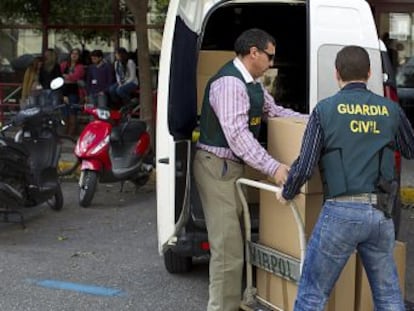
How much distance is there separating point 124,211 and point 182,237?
3.18 meters

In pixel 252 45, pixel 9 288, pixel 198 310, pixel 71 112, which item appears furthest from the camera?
pixel 71 112

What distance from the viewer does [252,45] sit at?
4266 mm

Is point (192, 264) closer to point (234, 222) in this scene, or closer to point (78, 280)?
point (78, 280)

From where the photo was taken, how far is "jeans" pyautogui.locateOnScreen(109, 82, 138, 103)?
40.3 ft

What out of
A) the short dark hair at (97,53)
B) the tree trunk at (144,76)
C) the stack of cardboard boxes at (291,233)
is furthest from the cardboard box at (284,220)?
the short dark hair at (97,53)

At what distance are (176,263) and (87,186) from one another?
8.70ft

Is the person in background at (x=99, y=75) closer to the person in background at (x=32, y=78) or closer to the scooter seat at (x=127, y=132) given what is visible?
the person in background at (x=32, y=78)

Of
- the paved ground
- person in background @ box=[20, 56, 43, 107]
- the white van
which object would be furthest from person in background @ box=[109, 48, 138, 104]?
the white van

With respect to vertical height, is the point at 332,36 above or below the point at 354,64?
above

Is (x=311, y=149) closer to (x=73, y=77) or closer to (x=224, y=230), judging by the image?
(x=224, y=230)

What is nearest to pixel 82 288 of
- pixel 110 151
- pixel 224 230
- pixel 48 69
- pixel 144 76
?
pixel 224 230

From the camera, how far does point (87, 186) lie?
26.8ft

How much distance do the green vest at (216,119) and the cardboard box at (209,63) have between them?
44.1 inches

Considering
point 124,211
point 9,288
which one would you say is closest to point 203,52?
point 9,288
